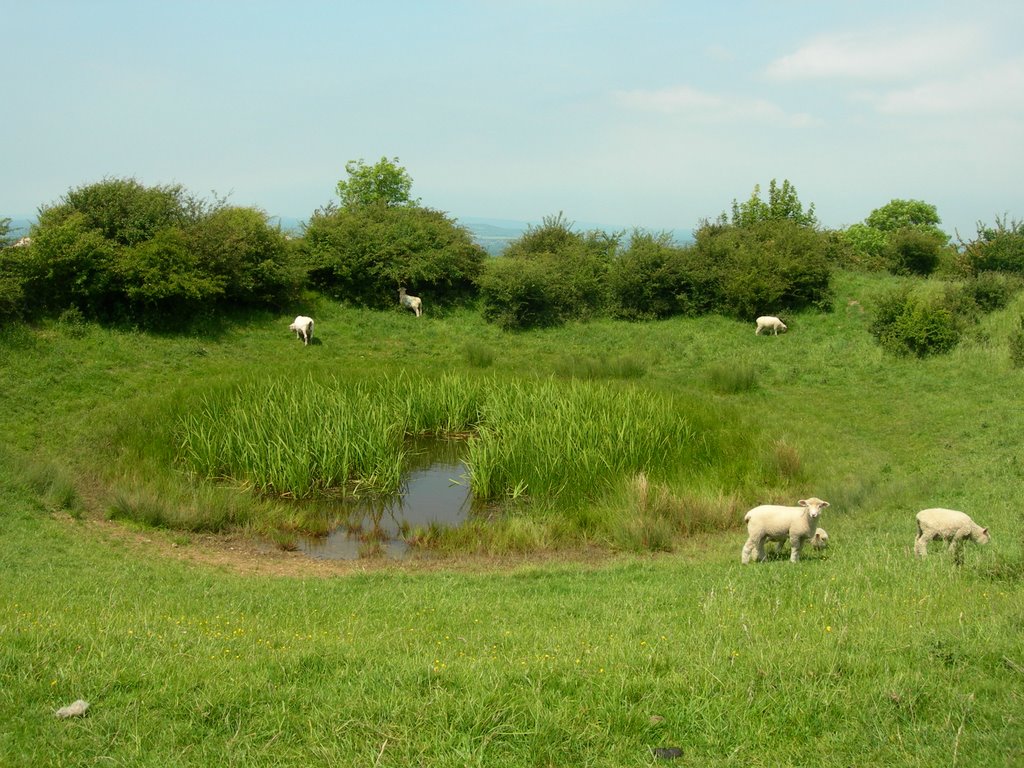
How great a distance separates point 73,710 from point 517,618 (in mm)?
4056

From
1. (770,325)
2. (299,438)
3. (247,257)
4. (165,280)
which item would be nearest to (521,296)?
(770,325)

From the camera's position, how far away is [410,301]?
2762 centimetres

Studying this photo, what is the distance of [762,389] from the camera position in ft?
69.8

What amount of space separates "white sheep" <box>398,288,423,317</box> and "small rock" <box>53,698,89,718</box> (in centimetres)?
2315

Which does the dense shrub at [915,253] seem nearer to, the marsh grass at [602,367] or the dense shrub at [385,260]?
the marsh grass at [602,367]

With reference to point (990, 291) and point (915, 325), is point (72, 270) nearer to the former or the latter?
point (915, 325)

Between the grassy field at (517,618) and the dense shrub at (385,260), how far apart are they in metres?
9.13

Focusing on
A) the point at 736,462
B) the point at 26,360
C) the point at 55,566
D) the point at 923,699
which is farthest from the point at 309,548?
the point at 26,360

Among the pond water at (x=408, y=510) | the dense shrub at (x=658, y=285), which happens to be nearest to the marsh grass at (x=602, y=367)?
the dense shrub at (x=658, y=285)

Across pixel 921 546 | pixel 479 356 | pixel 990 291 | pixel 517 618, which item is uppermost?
pixel 990 291

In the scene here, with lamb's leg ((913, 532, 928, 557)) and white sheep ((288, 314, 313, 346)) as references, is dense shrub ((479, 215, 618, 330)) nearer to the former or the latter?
white sheep ((288, 314, 313, 346))

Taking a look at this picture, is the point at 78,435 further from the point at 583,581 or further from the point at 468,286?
the point at 468,286

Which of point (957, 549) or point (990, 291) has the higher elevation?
point (990, 291)

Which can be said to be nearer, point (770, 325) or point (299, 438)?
point (299, 438)
